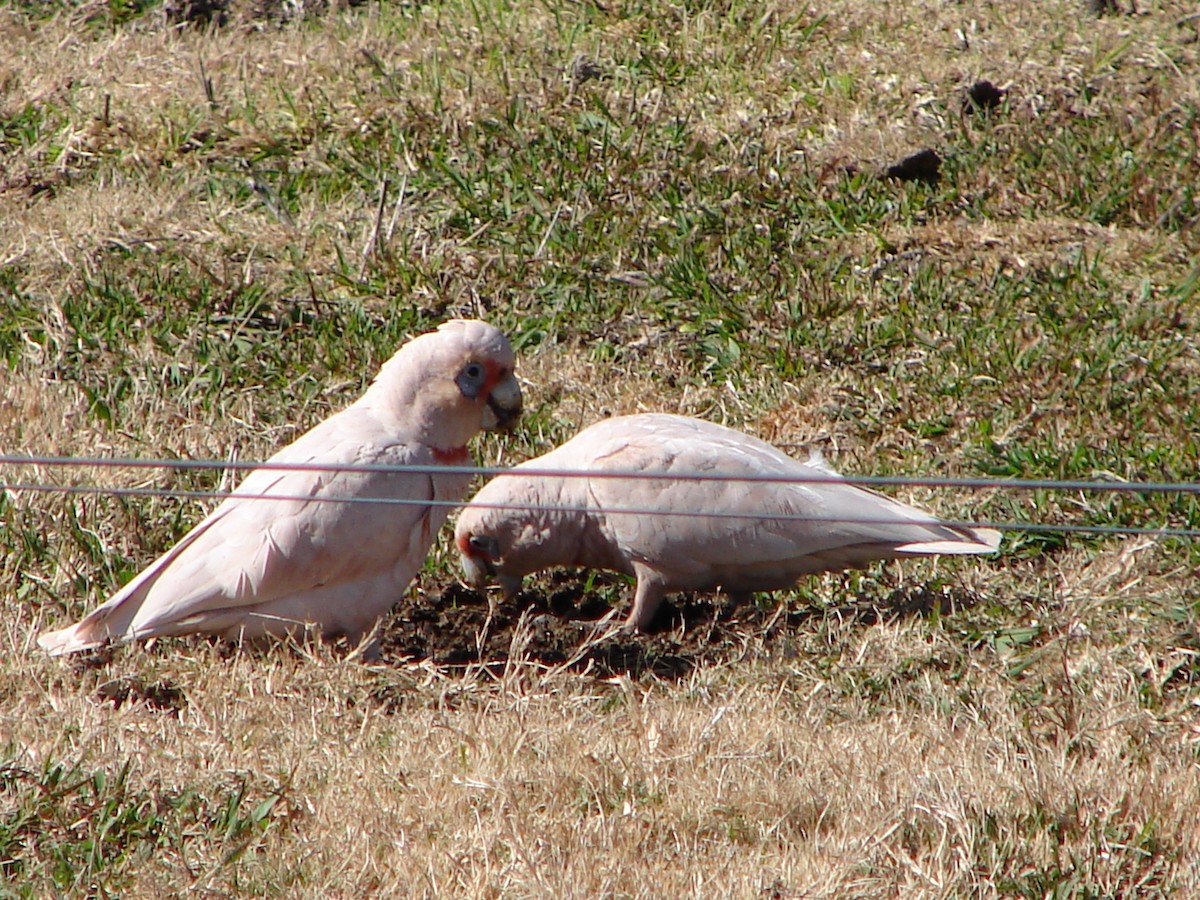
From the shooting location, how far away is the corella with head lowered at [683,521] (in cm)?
450

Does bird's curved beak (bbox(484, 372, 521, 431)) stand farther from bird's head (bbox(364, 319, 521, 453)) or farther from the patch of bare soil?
the patch of bare soil

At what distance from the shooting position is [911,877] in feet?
10.8

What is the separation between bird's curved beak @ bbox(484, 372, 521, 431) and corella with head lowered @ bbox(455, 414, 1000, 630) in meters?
0.19

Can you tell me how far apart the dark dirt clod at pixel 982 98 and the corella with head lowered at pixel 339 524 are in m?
3.32

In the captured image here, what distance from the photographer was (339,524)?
4262mm

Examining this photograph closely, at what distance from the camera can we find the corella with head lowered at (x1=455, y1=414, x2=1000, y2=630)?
4496 millimetres

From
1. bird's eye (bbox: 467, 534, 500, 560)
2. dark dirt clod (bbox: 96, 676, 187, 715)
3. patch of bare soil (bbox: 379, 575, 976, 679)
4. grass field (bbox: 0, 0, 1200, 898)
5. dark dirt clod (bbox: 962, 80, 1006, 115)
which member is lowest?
patch of bare soil (bbox: 379, 575, 976, 679)

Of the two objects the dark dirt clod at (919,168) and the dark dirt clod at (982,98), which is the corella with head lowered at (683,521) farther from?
the dark dirt clod at (982,98)

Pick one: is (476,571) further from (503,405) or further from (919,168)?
(919,168)

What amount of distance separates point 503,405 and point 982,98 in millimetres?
3461

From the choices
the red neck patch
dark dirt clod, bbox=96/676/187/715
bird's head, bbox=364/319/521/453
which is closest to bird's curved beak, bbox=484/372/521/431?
bird's head, bbox=364/319/521/453

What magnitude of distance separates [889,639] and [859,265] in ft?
7.20

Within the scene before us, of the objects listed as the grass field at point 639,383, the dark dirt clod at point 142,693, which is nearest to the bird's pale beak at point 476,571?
the grass field at point 639,383

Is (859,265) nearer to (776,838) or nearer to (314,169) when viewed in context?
(314,169)
